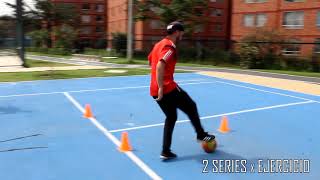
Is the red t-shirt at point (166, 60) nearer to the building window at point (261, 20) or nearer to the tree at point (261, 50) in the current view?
the tree at point (261, 50)

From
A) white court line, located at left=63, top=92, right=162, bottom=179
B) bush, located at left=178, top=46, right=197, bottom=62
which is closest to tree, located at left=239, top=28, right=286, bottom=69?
bush, located at left=178, top=46, right=197, bottom=62

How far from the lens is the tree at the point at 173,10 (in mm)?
40031

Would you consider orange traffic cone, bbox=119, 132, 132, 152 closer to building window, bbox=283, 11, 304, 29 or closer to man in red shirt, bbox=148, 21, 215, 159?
man in red shirt, bbox=148, 21, 215, 159

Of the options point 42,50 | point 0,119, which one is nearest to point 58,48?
point 42,50

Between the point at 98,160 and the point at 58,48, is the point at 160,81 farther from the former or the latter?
the point at 58,48

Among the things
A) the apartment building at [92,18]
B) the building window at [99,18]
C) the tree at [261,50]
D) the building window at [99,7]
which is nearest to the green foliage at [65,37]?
the tree at [261,50]

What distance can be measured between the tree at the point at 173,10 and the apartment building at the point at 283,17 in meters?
6.44

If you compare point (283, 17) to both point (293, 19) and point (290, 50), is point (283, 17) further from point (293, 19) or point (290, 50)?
point (290, 50)

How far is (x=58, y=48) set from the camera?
46.6 m

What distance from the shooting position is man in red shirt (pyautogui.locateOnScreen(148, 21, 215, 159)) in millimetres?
5527

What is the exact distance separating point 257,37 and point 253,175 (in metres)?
25.3

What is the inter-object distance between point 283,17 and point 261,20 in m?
3.30

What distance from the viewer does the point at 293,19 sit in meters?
40.4

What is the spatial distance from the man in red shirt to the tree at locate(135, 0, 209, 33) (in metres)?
35.0
